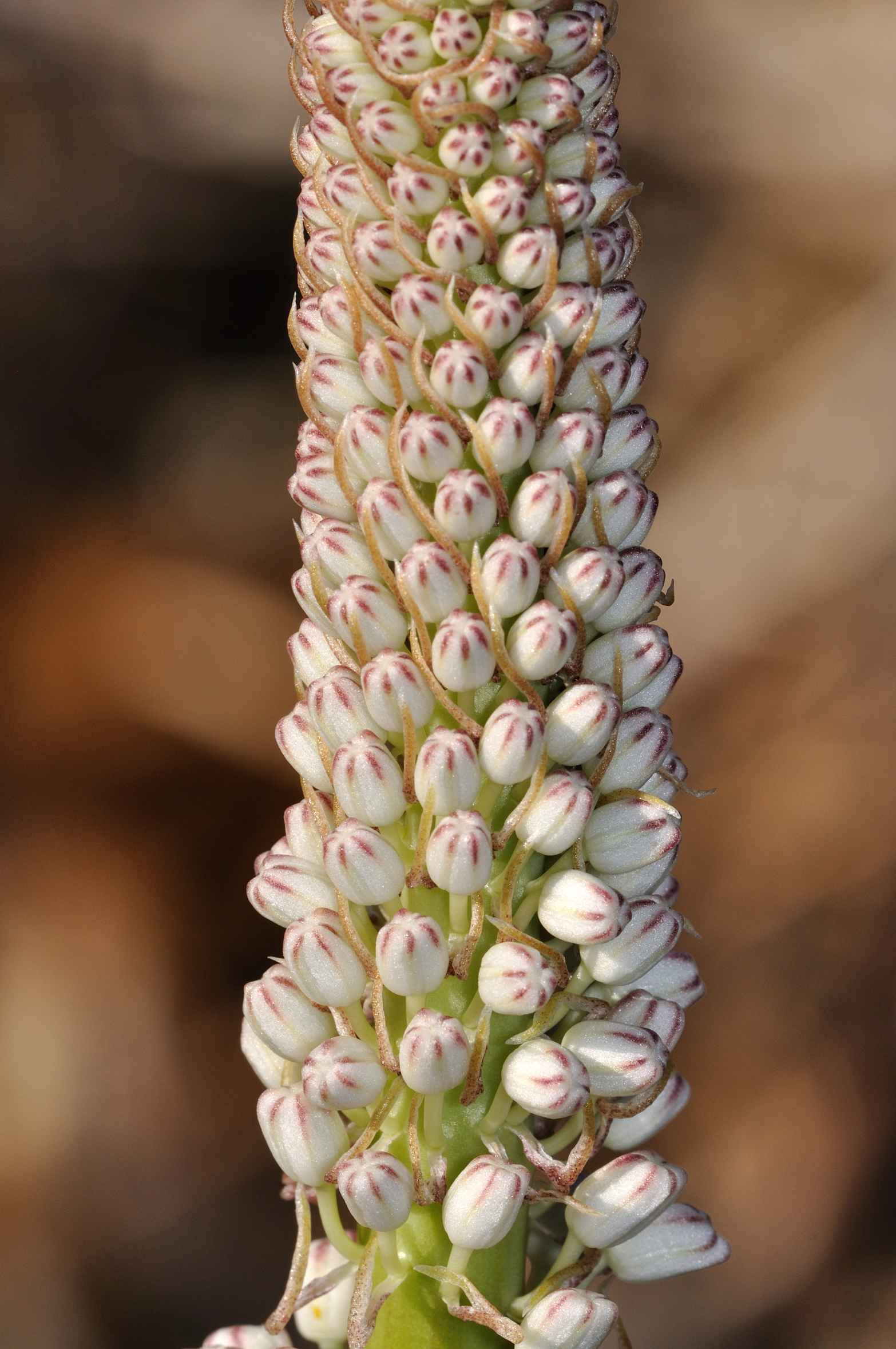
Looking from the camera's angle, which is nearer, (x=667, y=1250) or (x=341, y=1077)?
(x=341, y=1077)

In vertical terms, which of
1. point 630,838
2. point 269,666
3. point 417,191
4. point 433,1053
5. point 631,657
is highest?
point 417,191

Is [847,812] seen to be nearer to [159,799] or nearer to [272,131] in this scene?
[159,799]

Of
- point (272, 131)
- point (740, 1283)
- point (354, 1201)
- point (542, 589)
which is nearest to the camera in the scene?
point (354, 1201)

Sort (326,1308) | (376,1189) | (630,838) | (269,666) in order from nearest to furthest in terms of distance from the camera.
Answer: (376,1189), (630,838), (326,1308), (269,666)

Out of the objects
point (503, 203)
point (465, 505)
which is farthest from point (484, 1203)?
point (503, 203)

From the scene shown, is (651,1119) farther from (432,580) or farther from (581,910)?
(432,580)

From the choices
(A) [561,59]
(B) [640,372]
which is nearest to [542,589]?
(B) [640,372]

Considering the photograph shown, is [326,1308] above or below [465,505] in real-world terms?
below
